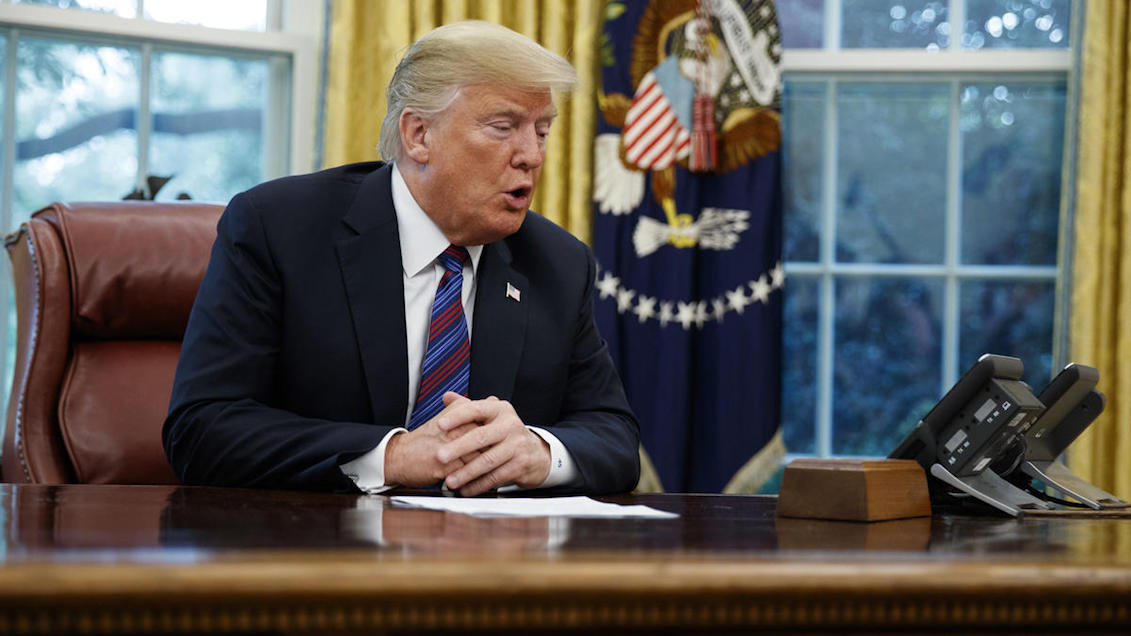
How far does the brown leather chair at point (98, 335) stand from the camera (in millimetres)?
1921

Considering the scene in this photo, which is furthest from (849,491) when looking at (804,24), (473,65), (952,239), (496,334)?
(804,24)

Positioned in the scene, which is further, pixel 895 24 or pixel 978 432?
pixel 895 24

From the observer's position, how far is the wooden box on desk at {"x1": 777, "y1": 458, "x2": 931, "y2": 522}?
1.21 meters

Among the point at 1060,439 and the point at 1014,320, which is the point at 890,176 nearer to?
the point at 1014,320

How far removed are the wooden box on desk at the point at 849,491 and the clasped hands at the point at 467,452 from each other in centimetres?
37

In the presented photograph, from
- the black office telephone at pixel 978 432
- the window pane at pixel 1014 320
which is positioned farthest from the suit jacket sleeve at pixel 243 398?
the window pane at pixel 1014 320

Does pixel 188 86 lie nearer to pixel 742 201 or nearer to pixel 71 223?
pixel 71 223

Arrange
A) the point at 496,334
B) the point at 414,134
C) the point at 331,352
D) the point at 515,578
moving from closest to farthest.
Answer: the point at 515,578 < the point at 331,352 < the point at 496,334 < the point at 414,134

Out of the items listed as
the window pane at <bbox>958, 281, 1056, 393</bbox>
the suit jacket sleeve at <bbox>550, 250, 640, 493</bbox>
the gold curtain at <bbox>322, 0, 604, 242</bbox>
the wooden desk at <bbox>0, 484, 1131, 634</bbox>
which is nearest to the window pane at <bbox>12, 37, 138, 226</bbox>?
the gold curtain at <bbox>322, 0, 604, 242</bbox>

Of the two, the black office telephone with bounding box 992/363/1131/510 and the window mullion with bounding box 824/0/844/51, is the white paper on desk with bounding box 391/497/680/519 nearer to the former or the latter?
the black office telephone with bounding box 992/363/1131/510

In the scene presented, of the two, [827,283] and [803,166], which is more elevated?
[803,166]

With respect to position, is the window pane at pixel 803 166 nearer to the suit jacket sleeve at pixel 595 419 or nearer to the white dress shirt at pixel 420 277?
the suit jacket sleeve at pixel 595 419

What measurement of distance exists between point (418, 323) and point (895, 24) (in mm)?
2218

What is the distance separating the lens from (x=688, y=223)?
3154 millimetres
